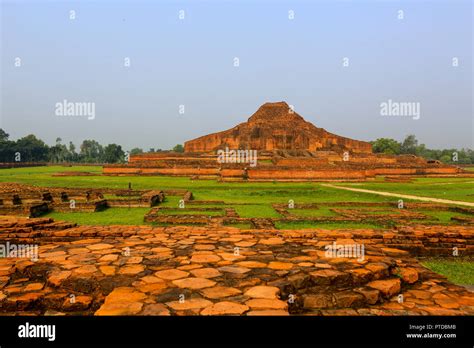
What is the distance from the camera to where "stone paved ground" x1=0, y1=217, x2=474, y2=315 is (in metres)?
2.00

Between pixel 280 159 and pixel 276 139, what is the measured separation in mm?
13323

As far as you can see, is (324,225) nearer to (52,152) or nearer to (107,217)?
(107,217)

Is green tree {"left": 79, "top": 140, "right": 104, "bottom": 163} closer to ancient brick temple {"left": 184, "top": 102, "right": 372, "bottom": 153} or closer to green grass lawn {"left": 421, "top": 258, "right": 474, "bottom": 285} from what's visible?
ancient brick temple {"left": 184, "top": 102, "right": 372, "bottom": 153}

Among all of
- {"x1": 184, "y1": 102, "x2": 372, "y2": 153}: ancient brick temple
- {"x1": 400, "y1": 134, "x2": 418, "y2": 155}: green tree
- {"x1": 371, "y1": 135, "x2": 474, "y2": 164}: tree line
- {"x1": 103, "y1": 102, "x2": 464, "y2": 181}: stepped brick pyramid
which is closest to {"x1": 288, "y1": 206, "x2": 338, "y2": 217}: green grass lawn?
{"x1": 103, "y1": 102, "x2": 464, "y2": 181}: stepped brick pyramid

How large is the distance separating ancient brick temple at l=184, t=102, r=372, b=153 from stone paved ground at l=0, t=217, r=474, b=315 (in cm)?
3154

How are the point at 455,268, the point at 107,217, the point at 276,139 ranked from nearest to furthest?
the point at 455,268, the point at 107,217, the point at 276,139

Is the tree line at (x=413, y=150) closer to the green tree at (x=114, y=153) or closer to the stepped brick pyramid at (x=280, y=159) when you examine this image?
the stepped brick pyramid at (x=280, y=159)

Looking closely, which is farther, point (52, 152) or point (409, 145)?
point (409, 145)

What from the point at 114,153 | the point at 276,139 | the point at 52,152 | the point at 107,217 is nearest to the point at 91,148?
the point at 52,152

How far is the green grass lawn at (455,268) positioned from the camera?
11.1ft

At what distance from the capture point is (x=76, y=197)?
1026 centimetres

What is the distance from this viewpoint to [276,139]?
35531 millimetres

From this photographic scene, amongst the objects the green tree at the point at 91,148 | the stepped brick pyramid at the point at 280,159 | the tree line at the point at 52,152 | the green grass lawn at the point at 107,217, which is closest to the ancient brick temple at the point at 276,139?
the stepped brick pyramid at the point at 280,159

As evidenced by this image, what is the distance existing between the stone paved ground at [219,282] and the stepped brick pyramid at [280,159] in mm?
14072
